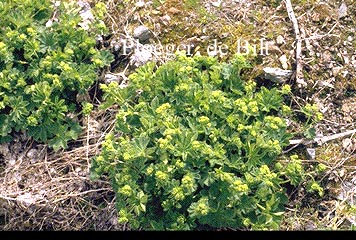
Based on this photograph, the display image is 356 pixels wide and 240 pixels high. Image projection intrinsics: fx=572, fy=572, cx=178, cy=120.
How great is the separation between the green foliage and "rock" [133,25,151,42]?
307mm

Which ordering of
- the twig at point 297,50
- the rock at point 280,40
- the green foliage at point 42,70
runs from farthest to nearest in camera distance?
the rock at point 280,40
the twig at point 297,50
the green foliage at point 42,70

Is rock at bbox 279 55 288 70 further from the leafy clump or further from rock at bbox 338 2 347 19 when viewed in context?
rock at bbox 338 2 347 19

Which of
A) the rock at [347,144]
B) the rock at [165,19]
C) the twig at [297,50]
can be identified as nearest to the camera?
the rock at [347,144]

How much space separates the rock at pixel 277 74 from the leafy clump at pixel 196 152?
305 mm

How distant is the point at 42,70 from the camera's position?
3584mm

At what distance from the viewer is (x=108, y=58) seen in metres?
3.80

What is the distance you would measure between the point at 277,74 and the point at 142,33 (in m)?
0.96

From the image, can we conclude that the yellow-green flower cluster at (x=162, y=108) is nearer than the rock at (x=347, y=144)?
Yes

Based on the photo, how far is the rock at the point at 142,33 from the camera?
12.9 feet

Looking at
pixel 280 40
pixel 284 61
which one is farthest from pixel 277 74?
pixel 280 40

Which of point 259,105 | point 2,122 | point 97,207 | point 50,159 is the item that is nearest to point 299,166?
point 259,105

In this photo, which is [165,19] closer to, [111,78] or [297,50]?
[111,78]

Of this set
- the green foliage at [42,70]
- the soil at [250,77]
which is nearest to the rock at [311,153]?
the soil at [250,77]

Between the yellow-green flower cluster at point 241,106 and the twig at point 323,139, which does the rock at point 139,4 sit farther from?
the twig at point 323,139
